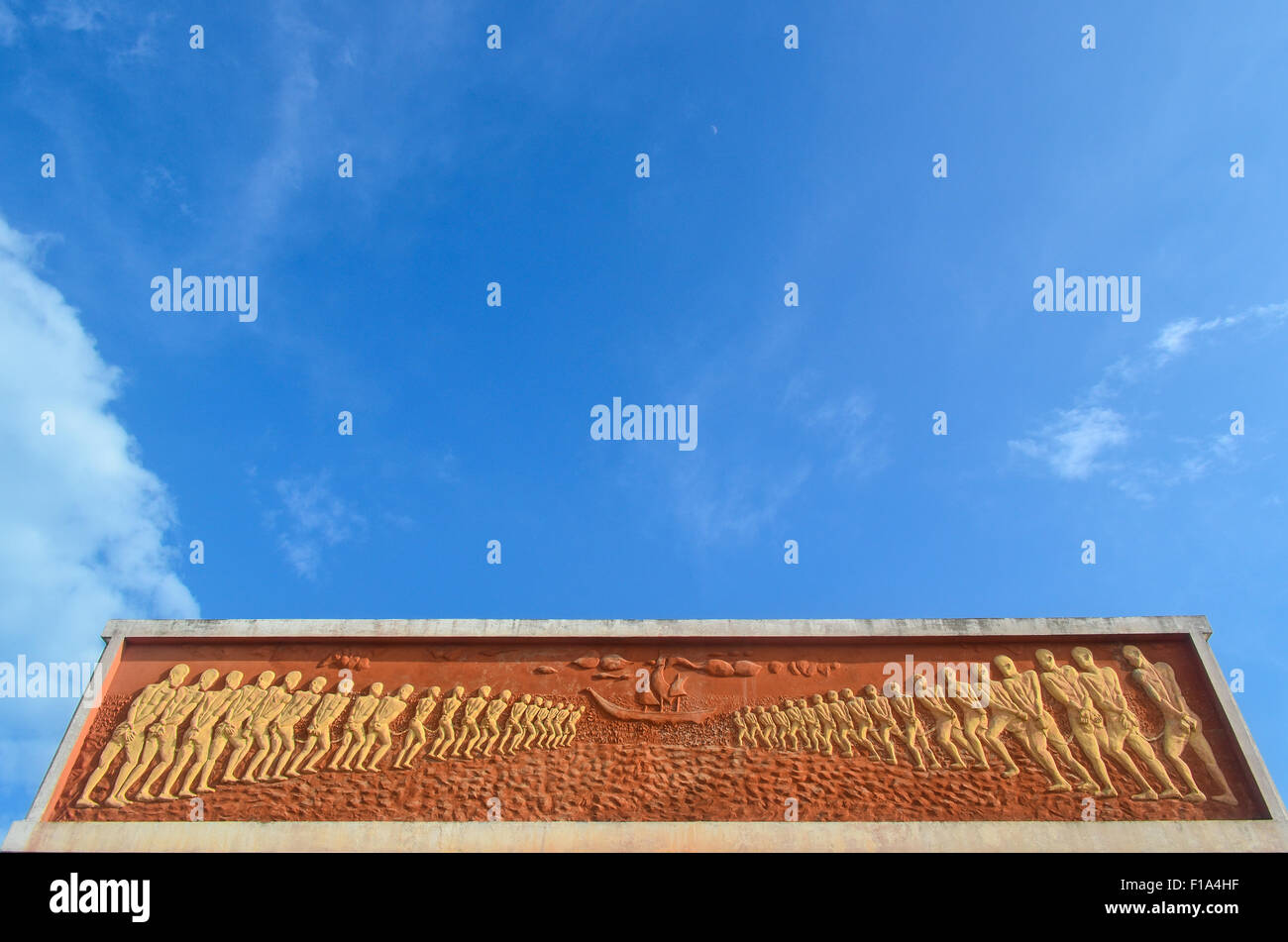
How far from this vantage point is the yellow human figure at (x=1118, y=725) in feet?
26.9

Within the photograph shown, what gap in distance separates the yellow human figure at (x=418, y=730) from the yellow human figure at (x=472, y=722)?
373 mm

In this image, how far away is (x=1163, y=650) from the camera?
362 inches

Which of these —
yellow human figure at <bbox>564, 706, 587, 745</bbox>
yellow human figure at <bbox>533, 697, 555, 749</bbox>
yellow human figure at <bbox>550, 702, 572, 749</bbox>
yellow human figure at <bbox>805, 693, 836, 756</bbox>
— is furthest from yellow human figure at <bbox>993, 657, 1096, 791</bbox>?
yellow human figure at <bbox>533, 697, 555, 749</bbox>

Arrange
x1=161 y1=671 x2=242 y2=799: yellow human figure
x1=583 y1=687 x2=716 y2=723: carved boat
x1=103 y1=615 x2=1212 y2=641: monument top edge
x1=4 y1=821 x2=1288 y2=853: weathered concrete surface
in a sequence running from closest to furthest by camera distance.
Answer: x1=4 y1=821 x2=1288 y2=853: weathered concrete surface → x1=161 y1=671 x2=242 y2=799: yellow human figure → x1=583 y1=687 x2=716 y2=723: carved boat → x1=103 y1=615 x2=1212 y2=641: monument top edge

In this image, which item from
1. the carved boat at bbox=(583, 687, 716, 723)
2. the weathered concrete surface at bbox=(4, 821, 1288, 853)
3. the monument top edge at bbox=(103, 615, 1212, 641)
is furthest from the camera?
the monument top edge at bbox=(103, 615, 1212, 641)

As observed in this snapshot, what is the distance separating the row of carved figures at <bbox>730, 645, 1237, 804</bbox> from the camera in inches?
328

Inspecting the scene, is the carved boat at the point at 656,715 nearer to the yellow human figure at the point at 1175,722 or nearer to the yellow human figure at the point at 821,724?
the yellow human figure at the point at 821,724

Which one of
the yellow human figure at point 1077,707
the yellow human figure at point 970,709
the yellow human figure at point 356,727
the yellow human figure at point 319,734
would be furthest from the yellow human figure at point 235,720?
the yellow human figure at point 1077,707

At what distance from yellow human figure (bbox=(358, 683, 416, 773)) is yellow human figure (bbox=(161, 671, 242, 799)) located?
1711 millimetres

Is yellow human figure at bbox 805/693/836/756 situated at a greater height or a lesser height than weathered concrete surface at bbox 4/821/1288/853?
greater

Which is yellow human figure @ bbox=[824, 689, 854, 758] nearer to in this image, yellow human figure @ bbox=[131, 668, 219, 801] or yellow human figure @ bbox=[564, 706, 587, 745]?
yellow human figure @ bbox=[564, 706, 587, 745]
